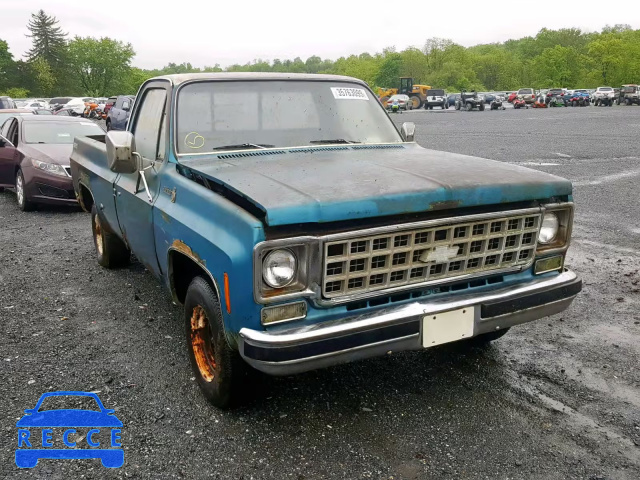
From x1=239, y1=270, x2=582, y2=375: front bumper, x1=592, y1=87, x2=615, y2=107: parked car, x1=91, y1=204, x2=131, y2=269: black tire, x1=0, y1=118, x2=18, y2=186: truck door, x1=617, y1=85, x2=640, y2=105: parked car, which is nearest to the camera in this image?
x1=239, y1=270, x2=582, y2=375: front bumper

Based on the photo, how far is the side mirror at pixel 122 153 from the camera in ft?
13.1

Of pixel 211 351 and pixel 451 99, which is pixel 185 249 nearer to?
pixel 211 351

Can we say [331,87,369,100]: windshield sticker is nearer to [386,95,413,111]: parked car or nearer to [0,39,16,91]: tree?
[386,95,413,111]: parked car

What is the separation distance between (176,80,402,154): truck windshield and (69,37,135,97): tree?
104041mm

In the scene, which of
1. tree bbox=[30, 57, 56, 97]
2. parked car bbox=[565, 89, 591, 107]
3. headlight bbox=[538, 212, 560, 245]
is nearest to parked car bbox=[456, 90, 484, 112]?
parked car bbox=[565, 89, 591, 107]

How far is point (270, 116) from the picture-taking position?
4.23 meters

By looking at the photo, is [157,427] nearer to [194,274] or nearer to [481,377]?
[194,274]

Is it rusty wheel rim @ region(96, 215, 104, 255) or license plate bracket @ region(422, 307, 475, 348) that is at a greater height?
license plate bracket @ region(422, 307, 475, 348)

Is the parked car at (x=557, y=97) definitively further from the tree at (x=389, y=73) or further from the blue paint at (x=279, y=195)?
the blue paint at (x=279, y=195)

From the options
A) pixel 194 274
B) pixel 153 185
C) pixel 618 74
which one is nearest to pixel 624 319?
pixel 194 274

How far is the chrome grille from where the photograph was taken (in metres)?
2.87

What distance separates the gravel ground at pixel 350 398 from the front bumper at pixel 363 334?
55 cm

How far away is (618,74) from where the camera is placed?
97.8 metres

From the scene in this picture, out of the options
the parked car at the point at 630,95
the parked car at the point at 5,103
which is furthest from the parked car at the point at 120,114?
the parked car at the point at 630,95
